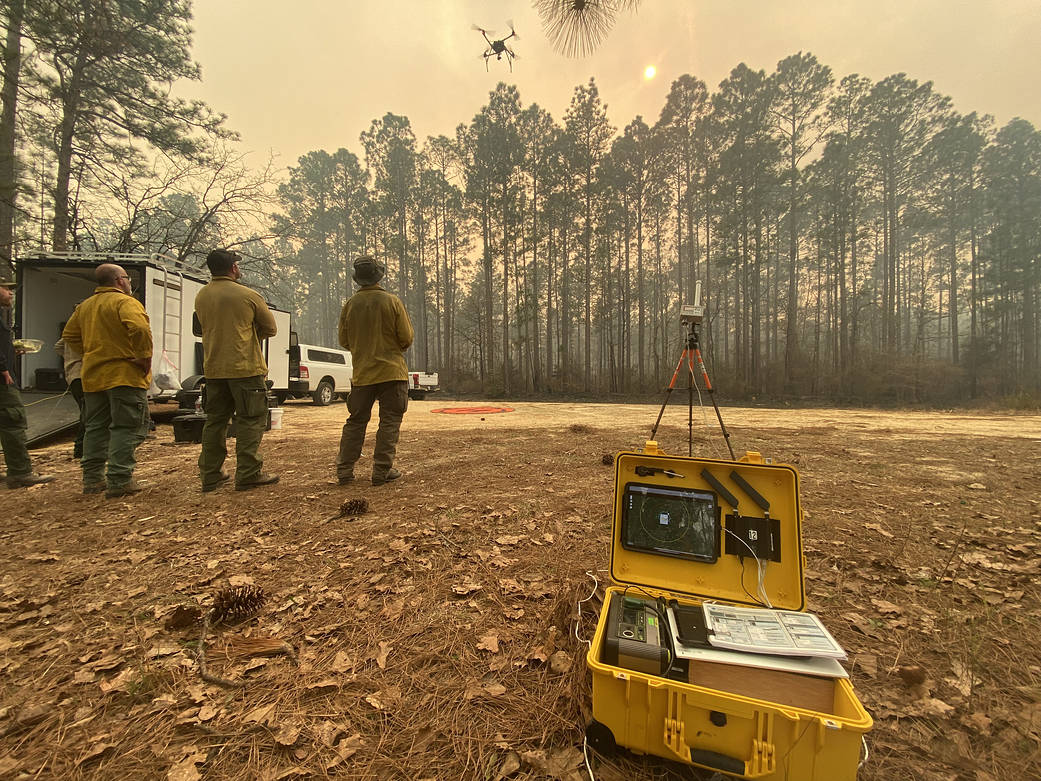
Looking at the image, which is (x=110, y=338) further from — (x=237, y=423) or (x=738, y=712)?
(x=738, y=712)

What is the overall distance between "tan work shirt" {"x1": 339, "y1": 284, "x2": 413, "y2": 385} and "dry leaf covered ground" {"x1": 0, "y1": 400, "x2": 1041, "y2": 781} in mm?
1127

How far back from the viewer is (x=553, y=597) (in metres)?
2.07

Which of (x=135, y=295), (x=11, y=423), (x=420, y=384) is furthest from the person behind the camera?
(x=420, y=384)

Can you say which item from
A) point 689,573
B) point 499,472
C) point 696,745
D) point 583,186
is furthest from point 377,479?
point 583,186


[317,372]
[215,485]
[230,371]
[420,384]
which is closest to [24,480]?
[215,485]

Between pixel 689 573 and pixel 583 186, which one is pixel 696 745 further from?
pixel 583 186

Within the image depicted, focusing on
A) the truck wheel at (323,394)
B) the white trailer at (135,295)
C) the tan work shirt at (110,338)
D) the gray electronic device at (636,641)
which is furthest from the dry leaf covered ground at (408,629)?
the truck wheel at (323,394)

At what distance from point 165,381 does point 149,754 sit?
770cm

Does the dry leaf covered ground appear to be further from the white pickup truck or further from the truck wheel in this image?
the white pickup truck

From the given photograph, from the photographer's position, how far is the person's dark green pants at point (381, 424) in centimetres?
373

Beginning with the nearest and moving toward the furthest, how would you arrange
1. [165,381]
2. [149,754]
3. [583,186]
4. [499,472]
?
[149,754]
[499,472]
[165,381]
[583,186]

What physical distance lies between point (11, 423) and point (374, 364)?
348cm

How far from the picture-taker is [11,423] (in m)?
3.68

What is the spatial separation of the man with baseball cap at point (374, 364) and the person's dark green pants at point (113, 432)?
1773 millimetres
